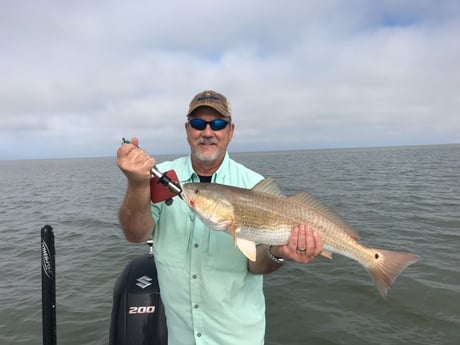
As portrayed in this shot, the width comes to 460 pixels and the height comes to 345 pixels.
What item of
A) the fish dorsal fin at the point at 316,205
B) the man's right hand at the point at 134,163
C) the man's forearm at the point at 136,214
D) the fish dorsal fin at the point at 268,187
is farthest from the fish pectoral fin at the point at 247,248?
the man's right hand at the point at 134,163

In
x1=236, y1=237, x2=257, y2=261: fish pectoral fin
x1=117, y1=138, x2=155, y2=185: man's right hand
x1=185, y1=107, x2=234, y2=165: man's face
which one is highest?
x1=185, y1=107, x2=234, y2=165: man's face

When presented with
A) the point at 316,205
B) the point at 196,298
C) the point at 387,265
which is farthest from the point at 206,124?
the point at 387,265

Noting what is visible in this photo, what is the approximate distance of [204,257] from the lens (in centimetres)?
322

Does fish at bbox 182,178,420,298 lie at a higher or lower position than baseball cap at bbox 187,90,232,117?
lower

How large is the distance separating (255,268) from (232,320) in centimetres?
55

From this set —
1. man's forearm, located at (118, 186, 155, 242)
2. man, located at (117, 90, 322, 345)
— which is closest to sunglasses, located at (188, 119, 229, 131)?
man, located at (117, 90, 322, 345)

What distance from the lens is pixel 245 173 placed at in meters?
3.87

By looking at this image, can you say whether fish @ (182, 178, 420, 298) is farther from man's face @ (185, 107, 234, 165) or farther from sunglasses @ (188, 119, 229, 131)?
sunglasses @ (188, 119, 229, 131)

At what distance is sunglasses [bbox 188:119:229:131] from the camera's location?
3.53m

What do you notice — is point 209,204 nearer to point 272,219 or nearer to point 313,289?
point 272,219

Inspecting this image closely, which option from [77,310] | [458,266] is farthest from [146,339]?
[458,266]

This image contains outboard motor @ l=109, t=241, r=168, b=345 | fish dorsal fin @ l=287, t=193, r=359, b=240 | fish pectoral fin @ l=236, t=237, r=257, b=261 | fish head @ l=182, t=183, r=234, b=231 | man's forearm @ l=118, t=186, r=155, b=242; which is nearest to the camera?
man's forearm @ l=118, t=186, r=155, b=242

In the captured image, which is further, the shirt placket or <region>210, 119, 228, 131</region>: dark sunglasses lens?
<region>210, 119, 228, 131</region>: dark sunglasses lens

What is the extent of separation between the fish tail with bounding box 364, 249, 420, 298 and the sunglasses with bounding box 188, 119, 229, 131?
2319 mm
